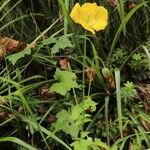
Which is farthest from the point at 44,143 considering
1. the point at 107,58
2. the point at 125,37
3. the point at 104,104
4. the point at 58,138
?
the point at 125,37

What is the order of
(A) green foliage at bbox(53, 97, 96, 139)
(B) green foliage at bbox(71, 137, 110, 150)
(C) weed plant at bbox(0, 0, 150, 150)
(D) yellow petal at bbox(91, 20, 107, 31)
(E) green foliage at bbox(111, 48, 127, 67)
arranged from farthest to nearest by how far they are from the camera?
(E) green foliage at bbox(111, 48, 127, 67) < (D) yellow petal at bbox(91, 20, 107, 31) < (C) weed plant at bbox(0, 0, 150, 150) < (A) green foliage at bbox(53, 97, 96, 139) < (B) green foliage at bbox(71, 137, 110, 150)

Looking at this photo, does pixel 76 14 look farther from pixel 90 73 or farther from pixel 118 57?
pixel 118 57

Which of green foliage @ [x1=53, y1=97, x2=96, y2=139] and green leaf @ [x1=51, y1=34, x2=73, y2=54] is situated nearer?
green foliage @ [x1=53, y1=97, x2=96, y2=139]

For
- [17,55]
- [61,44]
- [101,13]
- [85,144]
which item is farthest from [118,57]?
[85,144]

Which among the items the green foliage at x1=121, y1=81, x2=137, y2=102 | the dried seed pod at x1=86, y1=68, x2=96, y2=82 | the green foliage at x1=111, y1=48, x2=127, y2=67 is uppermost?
the dried seed pod at x1=86, y1=68, x2=96, y2=82

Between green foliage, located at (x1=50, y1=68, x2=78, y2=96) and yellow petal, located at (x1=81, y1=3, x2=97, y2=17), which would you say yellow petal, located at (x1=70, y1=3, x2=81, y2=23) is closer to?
yellow petal, located at (x1=81, y1=3, x2=97, y2=17)

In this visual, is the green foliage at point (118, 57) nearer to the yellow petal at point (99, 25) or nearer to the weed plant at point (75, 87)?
the weed plant at point (75, 87)

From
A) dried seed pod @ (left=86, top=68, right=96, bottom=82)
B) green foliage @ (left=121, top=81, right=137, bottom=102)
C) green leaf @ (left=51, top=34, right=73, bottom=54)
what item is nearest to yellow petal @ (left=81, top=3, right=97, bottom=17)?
green leaf @ (left=51, top=34, right=73, bottom=54)
